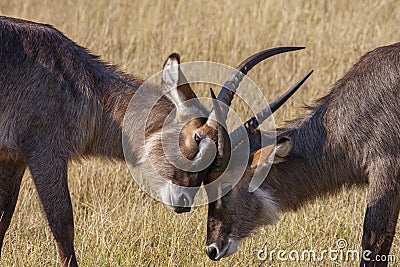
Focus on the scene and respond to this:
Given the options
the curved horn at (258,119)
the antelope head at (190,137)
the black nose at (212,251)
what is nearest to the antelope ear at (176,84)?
the antelope head at (190,137)

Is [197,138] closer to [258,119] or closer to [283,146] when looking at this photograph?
[258,119]

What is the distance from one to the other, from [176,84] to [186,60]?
4055 mm

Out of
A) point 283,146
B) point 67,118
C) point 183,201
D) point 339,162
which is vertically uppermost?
point 283,146

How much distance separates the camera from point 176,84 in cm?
570

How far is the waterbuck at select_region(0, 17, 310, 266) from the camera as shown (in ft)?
18.4

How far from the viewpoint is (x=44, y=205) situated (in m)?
5.62

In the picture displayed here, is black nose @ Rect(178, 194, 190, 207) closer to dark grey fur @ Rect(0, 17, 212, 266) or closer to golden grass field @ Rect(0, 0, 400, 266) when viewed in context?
dark grey fur @ Rect(0, 17, 212, 266)

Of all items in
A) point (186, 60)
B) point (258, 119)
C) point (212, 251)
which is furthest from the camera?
point (186, 60)

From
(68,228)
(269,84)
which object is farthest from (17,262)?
(269,84)

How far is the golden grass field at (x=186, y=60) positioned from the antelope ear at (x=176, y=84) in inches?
39.4

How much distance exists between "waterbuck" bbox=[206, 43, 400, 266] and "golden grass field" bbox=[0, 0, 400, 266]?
1.22 ft

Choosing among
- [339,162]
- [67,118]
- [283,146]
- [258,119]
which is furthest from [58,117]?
[339,162]

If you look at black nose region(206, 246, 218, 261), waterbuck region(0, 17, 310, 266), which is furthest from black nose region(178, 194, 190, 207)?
black nose region(206, 246, 218, 261)

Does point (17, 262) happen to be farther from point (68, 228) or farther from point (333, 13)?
point (333, 13)
